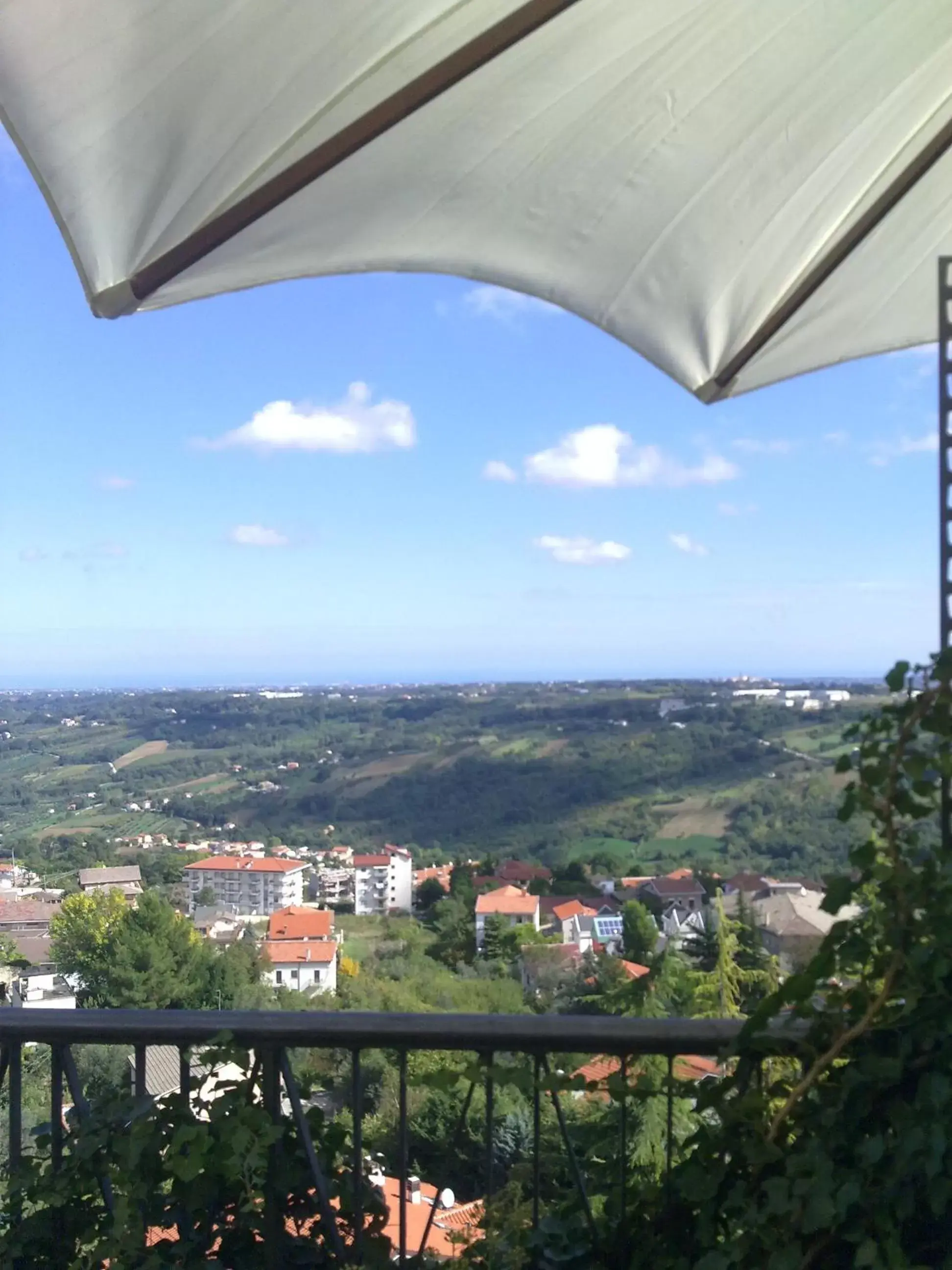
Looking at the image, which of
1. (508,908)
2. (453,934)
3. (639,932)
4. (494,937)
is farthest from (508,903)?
(639,932)

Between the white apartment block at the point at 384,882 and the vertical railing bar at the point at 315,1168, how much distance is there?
333cm

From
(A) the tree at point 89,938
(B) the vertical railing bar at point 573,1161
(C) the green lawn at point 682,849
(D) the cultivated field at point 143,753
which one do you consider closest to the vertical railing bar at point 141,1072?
(B) the vertical railing bar at point 573,1161

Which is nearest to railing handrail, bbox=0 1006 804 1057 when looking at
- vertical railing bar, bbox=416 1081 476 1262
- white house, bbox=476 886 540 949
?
vertical railing bar, bbox=416 1081 476 1262

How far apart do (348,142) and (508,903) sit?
10.8ft

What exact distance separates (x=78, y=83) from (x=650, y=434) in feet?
37.1

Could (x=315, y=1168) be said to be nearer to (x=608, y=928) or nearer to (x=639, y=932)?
(x=639, y=932)

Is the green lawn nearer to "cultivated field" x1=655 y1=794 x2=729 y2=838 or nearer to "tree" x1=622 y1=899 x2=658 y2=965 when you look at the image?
"cultivated field" x1=655 y1=794 x2=729 y2=838

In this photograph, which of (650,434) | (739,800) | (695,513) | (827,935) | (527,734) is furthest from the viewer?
(695,513)

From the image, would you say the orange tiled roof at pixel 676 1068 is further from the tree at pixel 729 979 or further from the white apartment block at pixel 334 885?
the white apartment block at pixel 334 885

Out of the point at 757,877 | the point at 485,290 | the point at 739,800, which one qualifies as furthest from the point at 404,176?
the point at 739,800

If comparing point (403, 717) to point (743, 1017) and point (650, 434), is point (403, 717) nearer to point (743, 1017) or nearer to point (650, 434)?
point (743, 1017)

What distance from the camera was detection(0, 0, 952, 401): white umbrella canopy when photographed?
1.18 m

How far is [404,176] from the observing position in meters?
1.48

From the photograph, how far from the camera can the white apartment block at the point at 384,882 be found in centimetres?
508
